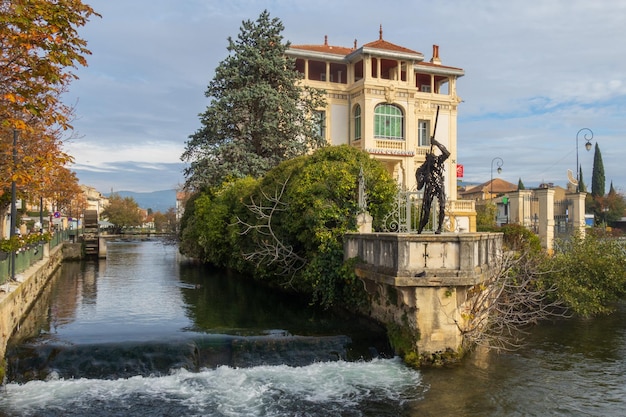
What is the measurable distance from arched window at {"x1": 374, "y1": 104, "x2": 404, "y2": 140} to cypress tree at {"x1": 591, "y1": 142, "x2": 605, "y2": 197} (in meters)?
40.6

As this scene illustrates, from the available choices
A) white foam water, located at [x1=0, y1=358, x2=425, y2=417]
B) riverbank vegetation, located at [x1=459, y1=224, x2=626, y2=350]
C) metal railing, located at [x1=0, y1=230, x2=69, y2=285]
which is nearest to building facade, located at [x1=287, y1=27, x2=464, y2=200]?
riverbank vegetation, located at [x1=459, y1=224, x2=626, y2=350]

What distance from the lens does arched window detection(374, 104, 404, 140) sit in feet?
133

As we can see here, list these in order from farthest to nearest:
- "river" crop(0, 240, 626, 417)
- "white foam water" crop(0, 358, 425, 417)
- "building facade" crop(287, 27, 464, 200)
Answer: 1. "building facade" crop(287, 27, 464, 200)
2. "river" crop(0, 240, 626, 417)
3. "white foam water" crop(0, 358, 425, 417)

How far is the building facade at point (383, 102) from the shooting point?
40031 millimetres

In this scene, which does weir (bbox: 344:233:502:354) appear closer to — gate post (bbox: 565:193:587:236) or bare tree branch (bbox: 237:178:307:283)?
bare tree branch (bbox: 237:178:307:283)

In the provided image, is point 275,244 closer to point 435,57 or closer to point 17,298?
point 17,298

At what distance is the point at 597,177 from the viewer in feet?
232

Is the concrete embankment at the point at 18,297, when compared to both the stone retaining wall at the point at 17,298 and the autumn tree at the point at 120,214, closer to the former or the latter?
the stone retaining wall at the point at 17,298

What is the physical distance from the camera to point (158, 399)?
11.3 meters

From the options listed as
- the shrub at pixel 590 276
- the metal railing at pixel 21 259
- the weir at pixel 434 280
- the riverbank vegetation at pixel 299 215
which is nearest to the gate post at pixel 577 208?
the riverbank vegetation at pixel 299 215

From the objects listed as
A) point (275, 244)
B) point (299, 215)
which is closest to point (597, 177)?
point (275, 244)

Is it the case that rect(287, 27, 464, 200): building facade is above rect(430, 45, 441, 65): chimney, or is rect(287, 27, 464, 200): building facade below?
below

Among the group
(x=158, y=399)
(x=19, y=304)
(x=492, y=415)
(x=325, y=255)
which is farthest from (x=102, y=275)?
(x=492, y=415)

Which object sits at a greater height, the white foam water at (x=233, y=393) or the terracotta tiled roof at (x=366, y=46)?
the terracotta tiled roof at (x=366, y=46)
